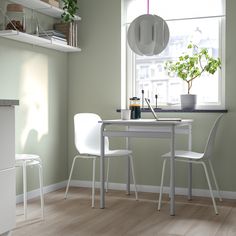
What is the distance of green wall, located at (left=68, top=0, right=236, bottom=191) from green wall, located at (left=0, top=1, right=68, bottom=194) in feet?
0.58

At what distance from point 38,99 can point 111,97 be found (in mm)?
824

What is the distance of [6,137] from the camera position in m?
2.61

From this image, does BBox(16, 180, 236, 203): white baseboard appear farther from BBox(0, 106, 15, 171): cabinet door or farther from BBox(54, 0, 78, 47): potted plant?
BBox(0, 106, 15, 171): cabinet door

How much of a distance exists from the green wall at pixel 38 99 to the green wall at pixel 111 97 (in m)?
0.18

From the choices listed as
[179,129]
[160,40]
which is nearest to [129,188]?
[179,129]

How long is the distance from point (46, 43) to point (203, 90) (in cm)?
171

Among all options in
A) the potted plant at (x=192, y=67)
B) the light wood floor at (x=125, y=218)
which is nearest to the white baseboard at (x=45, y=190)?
the light wood floor at (x=125, y=218)

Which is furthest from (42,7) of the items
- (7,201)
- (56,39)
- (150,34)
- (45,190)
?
(7,201)

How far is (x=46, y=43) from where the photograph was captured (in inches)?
174

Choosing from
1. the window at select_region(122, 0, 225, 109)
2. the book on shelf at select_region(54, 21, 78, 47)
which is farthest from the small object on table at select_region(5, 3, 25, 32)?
the window at select_region(122, 0, 225, 109)

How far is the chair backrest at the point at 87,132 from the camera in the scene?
14.6 feet

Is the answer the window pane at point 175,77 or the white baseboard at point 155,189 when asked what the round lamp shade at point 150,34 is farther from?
the white baseboard at point 155,189

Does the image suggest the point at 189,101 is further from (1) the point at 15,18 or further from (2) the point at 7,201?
(2) the point at 7,201

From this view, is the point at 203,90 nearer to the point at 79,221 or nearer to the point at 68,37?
the point at 68,37
